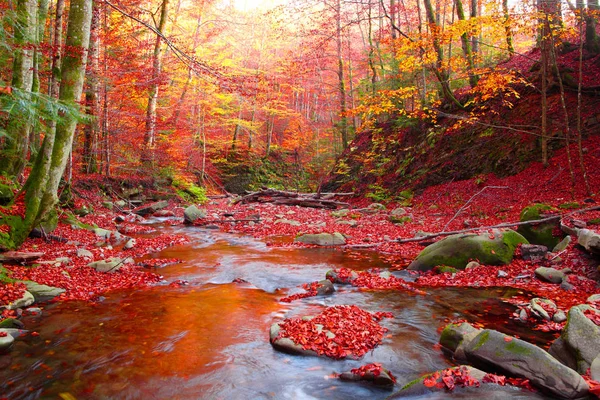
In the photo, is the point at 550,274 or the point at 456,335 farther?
the point at 550,274

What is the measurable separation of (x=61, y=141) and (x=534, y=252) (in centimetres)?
1025

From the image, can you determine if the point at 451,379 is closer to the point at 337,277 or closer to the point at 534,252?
the point at 337,277

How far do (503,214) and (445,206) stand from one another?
9.71 ft

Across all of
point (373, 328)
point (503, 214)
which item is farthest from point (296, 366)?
point (503, 214)

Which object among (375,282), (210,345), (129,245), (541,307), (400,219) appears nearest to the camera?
(210,345)

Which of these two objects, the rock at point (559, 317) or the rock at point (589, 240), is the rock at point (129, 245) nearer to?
the rock at point (559, 317)

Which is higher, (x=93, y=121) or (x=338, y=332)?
(x=93, y=121)

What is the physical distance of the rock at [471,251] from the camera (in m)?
7.59

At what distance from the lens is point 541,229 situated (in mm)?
8039

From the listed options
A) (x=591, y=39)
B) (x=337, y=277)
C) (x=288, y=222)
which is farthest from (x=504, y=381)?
(x=591, y=39)

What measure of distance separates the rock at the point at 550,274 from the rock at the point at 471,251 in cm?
85

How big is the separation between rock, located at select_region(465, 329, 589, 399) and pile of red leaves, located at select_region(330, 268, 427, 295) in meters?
2.62

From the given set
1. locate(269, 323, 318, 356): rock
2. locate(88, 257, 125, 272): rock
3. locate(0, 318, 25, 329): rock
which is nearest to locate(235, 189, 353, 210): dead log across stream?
locate(88, 257, 125, 272): rock

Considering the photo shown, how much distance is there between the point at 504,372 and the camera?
346 centimetres
